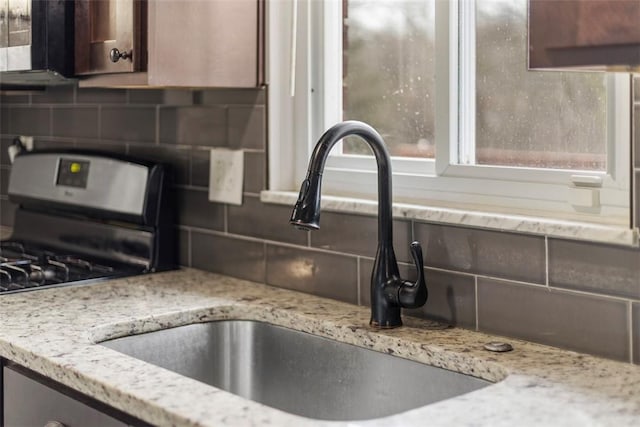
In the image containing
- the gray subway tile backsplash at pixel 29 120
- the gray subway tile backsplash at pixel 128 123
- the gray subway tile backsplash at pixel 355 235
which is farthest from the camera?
the gray subway tile backsplash at pixel 29 120

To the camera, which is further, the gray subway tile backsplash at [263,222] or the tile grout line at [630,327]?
the gray subway tile backsplash at [263,222]

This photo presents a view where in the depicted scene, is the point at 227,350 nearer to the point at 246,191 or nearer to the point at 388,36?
the point at 246,191

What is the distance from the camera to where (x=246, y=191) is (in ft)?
7.11

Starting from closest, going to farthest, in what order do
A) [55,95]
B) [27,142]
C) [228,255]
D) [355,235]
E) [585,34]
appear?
[585,34] < [355,235] < [228,255] < [55,95] < [27,142]

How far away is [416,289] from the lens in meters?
1.62

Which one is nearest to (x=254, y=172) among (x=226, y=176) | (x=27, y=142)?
(x=226, y=176)

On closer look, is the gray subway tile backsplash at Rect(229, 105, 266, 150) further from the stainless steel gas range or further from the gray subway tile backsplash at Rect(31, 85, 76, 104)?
the gray subway tile backsplash at Rect(31, 85, 76, 104)

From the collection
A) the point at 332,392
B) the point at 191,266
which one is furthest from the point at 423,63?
the point at 191,266

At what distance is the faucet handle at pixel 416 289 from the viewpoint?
5.31 ft

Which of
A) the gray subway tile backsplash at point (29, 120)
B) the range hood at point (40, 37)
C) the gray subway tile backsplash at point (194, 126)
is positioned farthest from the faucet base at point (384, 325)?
the gray subway tile backsplash at point (29, 120)

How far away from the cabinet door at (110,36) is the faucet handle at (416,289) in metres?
0.73

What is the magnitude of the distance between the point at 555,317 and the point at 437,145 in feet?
1.47

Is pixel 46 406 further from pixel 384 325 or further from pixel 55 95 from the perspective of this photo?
pixel 55 95

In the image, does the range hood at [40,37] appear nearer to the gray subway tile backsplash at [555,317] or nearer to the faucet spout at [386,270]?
the faucet spout at [386,270]
